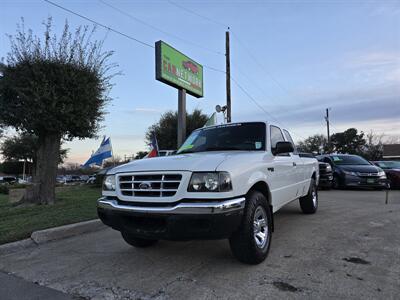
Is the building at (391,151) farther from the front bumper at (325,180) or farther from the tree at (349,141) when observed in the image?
the front bumper at (325,180)

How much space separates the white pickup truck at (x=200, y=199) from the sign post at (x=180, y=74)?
6749 millimetres

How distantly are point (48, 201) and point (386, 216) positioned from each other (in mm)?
8860

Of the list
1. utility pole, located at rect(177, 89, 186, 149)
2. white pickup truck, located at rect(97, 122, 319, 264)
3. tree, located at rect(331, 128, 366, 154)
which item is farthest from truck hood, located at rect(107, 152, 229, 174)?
tree, located at rect(331, 128, 366, 154)

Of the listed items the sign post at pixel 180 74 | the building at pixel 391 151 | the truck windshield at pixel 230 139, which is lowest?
the truck windshield at pixel 230 139

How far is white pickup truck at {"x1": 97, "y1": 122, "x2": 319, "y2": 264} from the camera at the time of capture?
337cm

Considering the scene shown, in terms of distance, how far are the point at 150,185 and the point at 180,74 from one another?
387 inches

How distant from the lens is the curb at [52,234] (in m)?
5.17

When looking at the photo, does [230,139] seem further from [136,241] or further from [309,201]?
[309,201]

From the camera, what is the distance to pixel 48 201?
953 centimetres

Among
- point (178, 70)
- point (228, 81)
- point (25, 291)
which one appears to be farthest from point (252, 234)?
point (228, 81)

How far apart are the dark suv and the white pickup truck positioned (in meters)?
9.87

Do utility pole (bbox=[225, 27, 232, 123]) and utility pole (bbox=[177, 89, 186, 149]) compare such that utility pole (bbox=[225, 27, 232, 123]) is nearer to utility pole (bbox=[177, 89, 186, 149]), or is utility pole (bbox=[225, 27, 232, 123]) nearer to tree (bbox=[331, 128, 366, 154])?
utility pole (bbox=[177, 89, 186, 149])

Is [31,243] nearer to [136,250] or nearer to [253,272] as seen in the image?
[136,250]

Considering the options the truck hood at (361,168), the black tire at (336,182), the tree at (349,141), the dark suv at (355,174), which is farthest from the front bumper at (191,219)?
the tree at (349,141)
